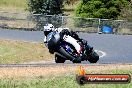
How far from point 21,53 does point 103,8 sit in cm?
2375

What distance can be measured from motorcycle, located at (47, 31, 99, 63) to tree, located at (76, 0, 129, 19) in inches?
1807

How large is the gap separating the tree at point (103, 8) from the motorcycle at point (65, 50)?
151ft

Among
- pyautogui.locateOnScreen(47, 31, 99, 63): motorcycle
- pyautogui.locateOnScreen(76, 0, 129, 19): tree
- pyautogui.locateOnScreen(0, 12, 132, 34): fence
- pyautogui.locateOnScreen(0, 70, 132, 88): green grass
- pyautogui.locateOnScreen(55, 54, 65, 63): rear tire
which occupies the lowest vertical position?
pyautogui.locateOnScreen(0, 12, 132, 34): fence

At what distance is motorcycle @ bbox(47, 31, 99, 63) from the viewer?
10336mm

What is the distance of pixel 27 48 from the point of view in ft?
121

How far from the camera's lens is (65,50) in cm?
1071

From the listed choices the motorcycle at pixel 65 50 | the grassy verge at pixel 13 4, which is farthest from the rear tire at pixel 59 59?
the grassy verge at pixel 13 4

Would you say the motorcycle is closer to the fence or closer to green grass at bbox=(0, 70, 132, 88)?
green grass at bbox=(0, 70, 132, 88)

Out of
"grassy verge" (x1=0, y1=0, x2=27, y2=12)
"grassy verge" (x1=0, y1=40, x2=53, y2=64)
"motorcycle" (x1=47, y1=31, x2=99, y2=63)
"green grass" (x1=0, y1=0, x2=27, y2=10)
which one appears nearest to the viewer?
"motorcycle" (x1=47, y1=31, x2=99, y2=63)

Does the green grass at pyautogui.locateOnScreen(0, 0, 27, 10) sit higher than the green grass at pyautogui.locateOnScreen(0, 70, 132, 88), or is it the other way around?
the green grass at pyautogui.locateOnScreen(0, 70, 132, 88)

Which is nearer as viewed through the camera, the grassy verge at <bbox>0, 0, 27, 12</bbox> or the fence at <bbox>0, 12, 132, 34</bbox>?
the fence at <bbox>0, 12, 132, 34</bbox>

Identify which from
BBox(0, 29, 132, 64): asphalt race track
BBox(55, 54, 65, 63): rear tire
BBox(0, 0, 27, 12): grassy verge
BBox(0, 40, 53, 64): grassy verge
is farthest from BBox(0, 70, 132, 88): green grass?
BBox(0, 0, 27, 12): grassy verge

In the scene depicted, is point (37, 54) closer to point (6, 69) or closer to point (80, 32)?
point (6, 69)

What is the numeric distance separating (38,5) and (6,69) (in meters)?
43.3
